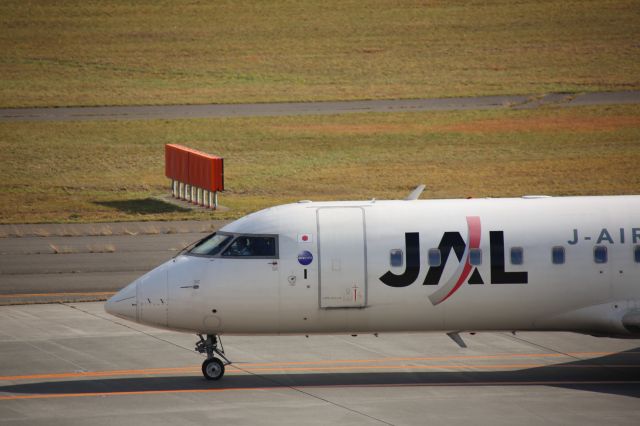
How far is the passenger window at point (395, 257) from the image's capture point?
23.5 metres

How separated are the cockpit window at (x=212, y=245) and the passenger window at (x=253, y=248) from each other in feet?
0.58

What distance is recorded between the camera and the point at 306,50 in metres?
86.1

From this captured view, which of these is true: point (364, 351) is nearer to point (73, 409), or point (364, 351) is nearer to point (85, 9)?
point (73, 409)

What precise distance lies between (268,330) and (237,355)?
10.1 feet

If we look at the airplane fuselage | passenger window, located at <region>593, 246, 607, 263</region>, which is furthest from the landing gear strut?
passenger window, located at <region>593, 246, 607, 263</region>

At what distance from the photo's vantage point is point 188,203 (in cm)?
4947

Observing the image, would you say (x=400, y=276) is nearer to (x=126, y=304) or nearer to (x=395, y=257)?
(x=395, y=257)

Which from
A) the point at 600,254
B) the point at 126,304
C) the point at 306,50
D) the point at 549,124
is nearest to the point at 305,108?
the point at 549,124

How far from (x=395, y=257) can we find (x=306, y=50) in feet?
210

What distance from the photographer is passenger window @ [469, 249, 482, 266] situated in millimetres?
23516

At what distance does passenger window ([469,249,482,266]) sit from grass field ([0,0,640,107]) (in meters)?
50.3

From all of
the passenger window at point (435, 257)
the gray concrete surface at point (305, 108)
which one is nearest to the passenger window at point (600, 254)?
the passenger window at point (435, 257)

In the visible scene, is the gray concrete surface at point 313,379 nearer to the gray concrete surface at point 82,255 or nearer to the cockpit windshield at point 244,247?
the cockpit windshield at point 244,247

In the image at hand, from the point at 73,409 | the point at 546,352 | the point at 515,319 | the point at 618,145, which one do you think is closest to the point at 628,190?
the point at 618,145
